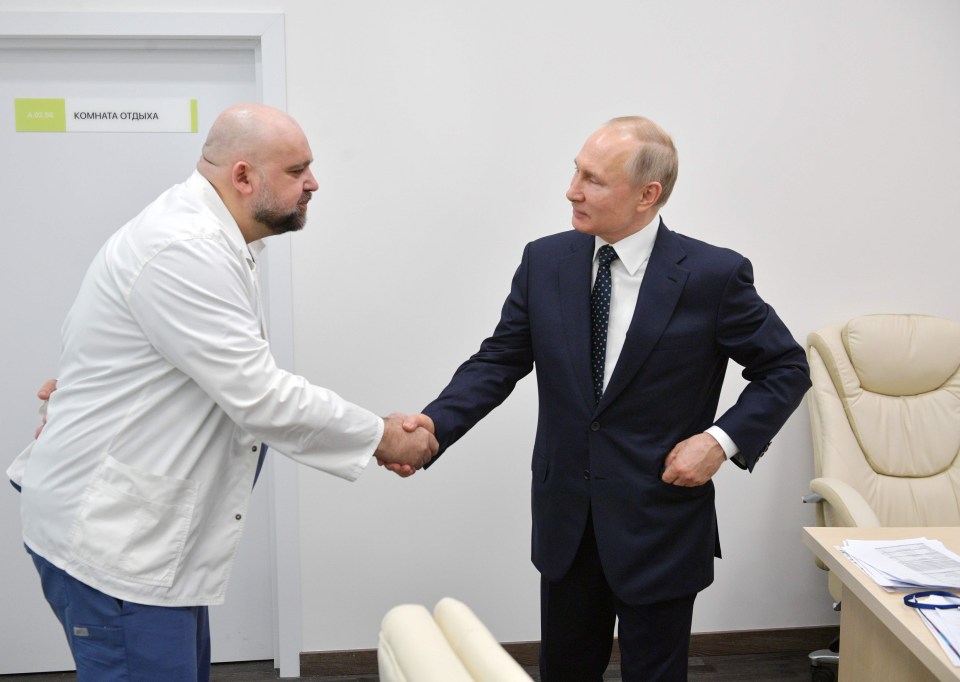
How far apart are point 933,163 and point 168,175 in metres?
2.67

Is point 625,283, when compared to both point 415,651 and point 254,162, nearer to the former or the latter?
point 254,162

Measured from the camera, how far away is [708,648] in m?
3.31

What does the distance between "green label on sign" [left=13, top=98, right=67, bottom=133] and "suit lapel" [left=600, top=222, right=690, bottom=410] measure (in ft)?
6.82

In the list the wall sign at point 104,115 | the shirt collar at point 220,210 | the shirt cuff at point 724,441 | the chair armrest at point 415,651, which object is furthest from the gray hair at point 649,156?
the wall sign at point 104,115

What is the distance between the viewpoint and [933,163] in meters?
3.22

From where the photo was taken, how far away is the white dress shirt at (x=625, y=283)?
2004 millimetres

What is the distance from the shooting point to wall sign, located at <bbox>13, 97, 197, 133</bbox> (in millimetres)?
2959

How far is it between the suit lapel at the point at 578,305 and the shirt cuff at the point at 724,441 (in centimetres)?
28

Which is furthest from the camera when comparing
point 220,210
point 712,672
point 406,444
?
point 712,672

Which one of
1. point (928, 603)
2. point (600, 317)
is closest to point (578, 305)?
point (600, 317)

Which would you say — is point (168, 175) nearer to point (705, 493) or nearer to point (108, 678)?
point (108, 678)

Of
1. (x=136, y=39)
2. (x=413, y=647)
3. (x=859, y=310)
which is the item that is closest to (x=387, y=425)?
(x=413, y=647)

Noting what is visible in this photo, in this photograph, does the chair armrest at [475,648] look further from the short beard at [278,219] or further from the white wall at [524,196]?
the white wall at [524,196]

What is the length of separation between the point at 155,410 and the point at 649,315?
104cm
